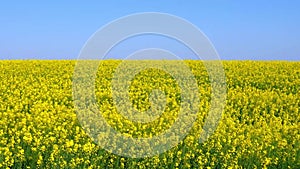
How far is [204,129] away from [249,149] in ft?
4.36

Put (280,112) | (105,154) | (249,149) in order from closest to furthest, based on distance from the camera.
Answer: (105,154) → (249,149) → (280,112)

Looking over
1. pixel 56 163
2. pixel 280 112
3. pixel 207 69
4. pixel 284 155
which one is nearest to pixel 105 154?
pixel 56 163

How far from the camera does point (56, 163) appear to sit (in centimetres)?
726

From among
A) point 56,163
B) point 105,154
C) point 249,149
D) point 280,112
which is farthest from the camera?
point 280,112

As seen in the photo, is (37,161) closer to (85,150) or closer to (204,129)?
(85,150)

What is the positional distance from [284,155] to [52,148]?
3956 mm

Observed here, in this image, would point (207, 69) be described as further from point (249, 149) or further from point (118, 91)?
point (249, 149)

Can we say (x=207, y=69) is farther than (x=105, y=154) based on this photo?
Yes

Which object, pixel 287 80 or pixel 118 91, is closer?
pixel 118 91

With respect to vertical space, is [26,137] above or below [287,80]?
below

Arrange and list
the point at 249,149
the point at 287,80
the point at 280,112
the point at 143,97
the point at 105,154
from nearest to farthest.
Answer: the point at 105,154
the point at 249,149
the point at 280,112
the point at 143,97
the point at 287,80

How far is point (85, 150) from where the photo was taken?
7641 mm

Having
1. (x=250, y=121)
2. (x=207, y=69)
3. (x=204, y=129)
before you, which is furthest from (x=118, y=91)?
(x=207, y=69)

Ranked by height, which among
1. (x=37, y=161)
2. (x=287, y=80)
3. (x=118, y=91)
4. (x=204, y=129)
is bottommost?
(x=37, y=161)
